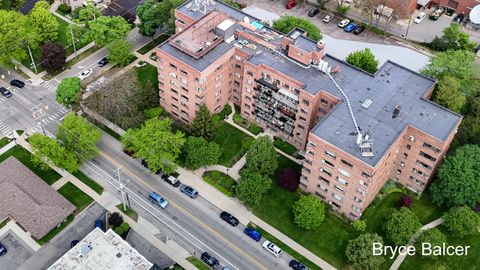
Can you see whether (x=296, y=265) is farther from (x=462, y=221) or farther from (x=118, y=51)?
(x=118, y=51)

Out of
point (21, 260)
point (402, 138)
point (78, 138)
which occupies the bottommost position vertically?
point (21, 260)

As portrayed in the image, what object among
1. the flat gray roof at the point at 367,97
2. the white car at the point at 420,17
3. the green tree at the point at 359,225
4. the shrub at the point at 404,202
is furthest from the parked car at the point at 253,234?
the white car at the point at 420,17

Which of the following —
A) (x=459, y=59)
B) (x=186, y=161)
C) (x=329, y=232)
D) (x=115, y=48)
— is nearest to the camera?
(x=329, y=232)

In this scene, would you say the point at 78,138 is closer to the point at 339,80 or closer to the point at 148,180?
the point at 148,180

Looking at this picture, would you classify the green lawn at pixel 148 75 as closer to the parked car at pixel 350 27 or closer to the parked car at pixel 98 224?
the parked car at pixel 98 224

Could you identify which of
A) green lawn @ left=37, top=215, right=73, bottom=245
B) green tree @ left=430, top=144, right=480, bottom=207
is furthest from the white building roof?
green tree @ left=430, top=144, right=480, bottom=207

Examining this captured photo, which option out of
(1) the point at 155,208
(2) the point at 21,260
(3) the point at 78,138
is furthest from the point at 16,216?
(1) the point at 155,208

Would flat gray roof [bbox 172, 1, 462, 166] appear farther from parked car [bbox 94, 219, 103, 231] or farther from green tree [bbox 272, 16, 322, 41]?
parked car [bbox 94, 219, 103, 231]

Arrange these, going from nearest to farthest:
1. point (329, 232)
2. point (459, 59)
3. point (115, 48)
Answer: point (329, 232)
point (459, 59)
point (115, 48)
